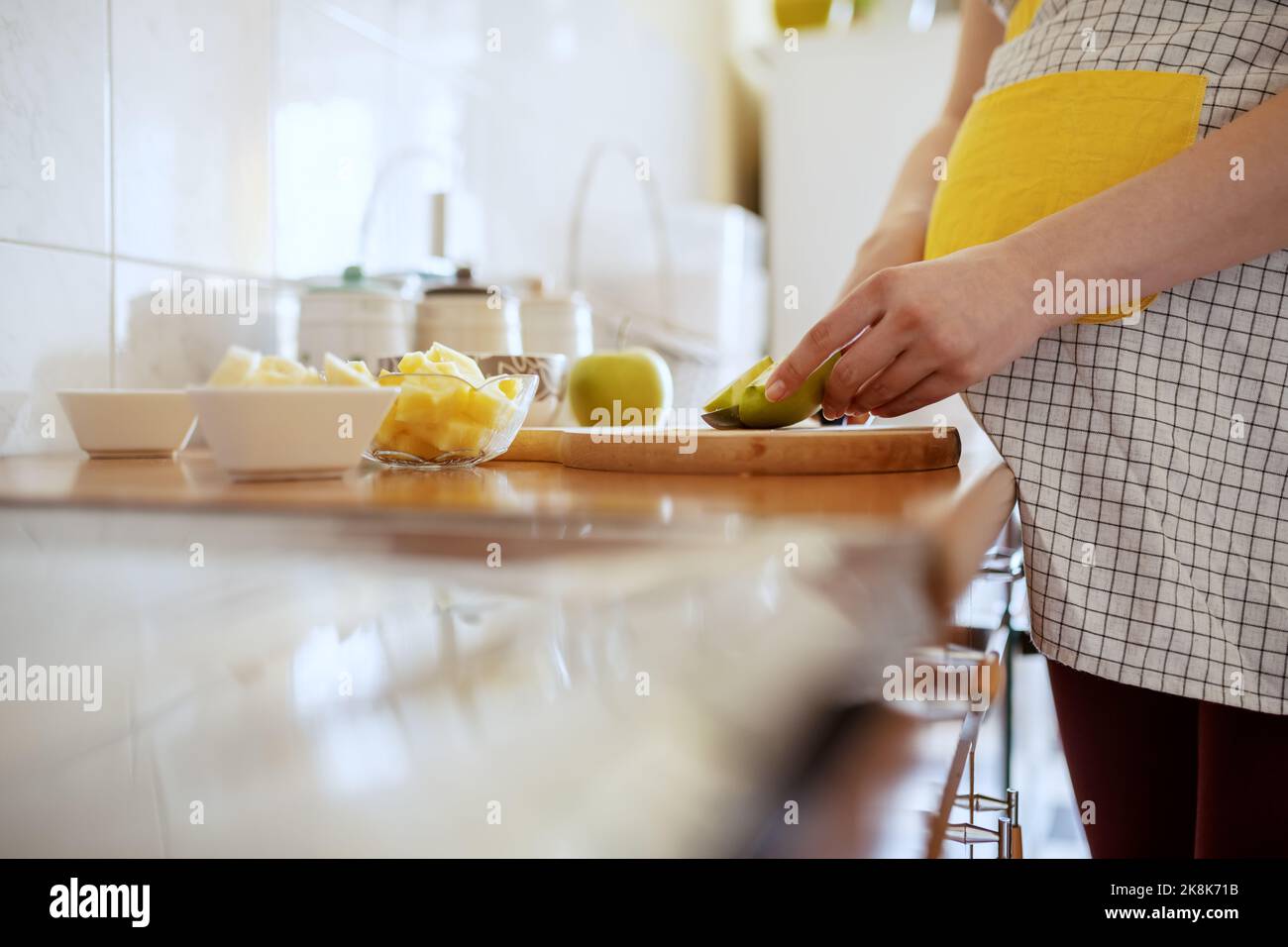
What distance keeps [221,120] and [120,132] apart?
0.48 feet

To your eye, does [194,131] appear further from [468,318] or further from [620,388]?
[620,388]

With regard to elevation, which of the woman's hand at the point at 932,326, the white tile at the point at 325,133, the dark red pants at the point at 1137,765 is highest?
the white tile at the point at 325,133

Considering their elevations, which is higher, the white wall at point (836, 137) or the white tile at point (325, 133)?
the white wall at point (836, 137)

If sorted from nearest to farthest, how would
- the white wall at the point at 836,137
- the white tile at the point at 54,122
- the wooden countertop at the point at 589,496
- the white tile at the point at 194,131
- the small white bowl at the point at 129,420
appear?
the wooden countertop at the point at 589,496 → the small white bowl at the point at 129,420 → the white tile at the point at 54,122 → the white tile at the point at 194,131 → the white wall at the point at 836,137

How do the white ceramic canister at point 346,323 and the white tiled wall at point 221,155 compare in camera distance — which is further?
the white ceramic canister at point 346,323

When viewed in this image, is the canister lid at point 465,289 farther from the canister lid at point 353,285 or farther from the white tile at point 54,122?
the white tile at point 54,122

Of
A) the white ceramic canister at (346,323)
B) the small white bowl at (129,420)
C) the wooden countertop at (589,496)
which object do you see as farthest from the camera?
the white ceramic canister at (346,323)

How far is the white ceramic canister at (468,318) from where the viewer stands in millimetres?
1022

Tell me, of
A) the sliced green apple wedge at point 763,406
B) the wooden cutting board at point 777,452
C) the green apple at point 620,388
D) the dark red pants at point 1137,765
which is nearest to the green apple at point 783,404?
the sliced green apple wedge at point 763,406

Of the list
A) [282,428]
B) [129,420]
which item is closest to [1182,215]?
[282,428]

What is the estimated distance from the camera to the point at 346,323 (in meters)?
0.96

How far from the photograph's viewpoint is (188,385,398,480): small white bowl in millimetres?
449
